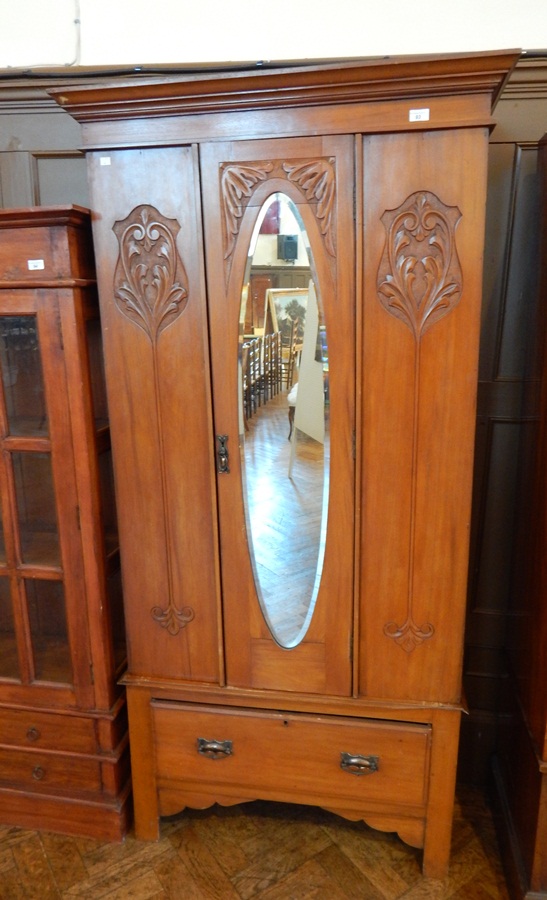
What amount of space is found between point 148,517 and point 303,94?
3.34 ft

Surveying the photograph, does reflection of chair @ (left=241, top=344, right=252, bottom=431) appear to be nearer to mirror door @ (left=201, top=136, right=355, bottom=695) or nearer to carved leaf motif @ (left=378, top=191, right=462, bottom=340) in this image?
mirror door @ (left=201, top=136, right=355, bottom=695)

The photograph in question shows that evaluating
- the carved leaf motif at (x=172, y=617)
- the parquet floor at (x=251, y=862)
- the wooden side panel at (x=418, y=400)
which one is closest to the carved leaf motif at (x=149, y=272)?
the wooden side panel at (x=418, y=400)

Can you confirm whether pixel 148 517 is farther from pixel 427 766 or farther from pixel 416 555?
pixel 427 766

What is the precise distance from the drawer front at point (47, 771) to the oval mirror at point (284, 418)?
2.32 feet

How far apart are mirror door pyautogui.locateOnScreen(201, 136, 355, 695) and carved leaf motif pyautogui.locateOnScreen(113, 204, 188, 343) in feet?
0.29

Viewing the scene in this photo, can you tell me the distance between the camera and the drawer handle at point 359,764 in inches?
64.1

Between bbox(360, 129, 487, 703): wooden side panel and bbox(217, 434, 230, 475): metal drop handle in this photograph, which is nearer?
bbox(360, 129, 487, 703): wooden side panel

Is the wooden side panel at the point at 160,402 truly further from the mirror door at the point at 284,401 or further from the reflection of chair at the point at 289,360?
the reflection of chair at the point at 289,360

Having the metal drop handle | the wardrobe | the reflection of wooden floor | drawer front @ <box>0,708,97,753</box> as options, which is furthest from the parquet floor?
the metal drop handle

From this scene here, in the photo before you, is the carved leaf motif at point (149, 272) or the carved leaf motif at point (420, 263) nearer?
the carved leaf motif at point (420, 263)

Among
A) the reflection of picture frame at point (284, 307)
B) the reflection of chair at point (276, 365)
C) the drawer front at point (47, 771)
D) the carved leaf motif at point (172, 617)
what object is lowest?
the drawer front at point (47, 771)

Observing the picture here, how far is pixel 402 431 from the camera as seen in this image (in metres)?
1.46

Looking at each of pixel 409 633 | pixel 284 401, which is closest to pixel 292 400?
pixel 284 401

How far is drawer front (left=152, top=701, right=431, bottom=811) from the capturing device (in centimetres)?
162
